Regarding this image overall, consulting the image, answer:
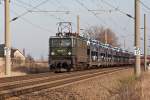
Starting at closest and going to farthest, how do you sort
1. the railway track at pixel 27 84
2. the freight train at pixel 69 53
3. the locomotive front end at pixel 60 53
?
the railway track at pixel 27 84
the locomotive front end at pixel 60 53
the freight train at pixel 69 53

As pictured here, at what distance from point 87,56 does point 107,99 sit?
117 ft

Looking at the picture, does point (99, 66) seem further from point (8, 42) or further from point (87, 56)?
point (8, 42)

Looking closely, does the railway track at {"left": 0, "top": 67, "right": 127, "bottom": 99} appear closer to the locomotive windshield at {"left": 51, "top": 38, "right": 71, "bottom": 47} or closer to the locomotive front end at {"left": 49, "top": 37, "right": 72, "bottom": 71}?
the locomotive front end at {"left": 49, "top": 37, "right": 72, "bottom": 71}

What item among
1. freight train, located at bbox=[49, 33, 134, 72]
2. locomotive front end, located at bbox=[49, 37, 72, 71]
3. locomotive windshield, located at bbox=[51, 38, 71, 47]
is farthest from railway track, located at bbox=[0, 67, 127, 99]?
locomotive windshield, located at bbox=[51, 38, 71, 47]

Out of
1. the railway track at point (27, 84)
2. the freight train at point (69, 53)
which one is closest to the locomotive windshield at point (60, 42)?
the freight train at point (69, 53)

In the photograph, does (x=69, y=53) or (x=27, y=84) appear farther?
(x=69, y=53)

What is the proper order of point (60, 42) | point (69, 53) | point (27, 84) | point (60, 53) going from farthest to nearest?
point (60, 42) < point (60, 53) < point (69, 53) < point (27, 84)

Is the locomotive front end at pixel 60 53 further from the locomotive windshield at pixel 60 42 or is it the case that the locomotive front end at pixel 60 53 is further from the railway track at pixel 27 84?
the railway track at pixel 27 84

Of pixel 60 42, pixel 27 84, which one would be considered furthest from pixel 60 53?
pixel 27 84

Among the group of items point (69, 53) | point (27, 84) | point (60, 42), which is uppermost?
point (60, 42)

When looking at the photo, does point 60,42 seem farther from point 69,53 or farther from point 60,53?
point 69,53

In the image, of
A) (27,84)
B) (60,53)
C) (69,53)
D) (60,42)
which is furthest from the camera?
(60,42)

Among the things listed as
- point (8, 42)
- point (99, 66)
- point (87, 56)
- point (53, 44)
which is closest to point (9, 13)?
point (8, 42)

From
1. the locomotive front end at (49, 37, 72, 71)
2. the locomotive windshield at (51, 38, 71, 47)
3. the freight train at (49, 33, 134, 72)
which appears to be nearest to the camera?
the locomotive front end at (49, 37, 72, 71)
